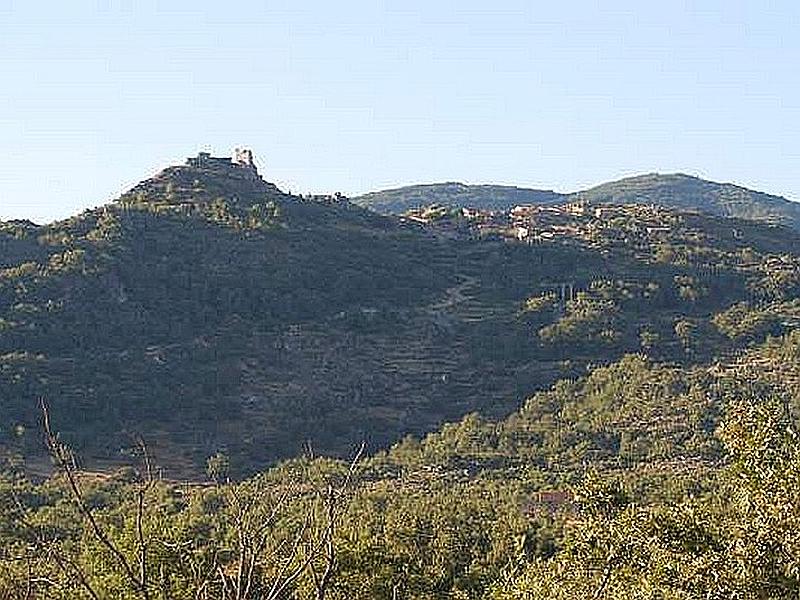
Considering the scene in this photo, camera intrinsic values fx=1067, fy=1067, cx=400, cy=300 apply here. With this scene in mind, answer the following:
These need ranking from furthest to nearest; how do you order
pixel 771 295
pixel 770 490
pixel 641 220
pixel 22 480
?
pixel 641 220 → pixel 771 295 → pixel 22 480 → pixel 770 490

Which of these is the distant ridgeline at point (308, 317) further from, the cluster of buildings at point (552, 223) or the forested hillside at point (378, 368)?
the cluster of buildings at point (552, 223)

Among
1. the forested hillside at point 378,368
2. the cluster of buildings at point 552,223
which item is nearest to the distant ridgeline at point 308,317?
the forested hillside at point 378,368

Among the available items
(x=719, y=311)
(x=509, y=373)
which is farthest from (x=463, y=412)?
(x=719, y=311)

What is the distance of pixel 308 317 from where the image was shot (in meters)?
62.5

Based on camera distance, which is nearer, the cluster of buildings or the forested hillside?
the forested hillside

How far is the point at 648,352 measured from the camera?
58000 millimetres

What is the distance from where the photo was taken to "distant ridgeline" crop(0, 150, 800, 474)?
50000 millimetres

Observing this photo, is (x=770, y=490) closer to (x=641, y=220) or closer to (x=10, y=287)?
(x=10, y=287)

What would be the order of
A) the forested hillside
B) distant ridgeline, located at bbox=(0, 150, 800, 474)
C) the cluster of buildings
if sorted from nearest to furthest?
the forested hillside → distant ridgeline, located at bbox=(0, 150, 800, 474) → the cluster of buildings

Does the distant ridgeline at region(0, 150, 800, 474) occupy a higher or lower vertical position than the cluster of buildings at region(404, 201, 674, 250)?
lower

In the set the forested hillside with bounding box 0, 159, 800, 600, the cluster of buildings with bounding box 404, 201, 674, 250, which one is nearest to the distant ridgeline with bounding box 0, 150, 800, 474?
the forested hillside with bounding box 0, 159, 800, 600

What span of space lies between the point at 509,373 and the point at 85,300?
23396mm

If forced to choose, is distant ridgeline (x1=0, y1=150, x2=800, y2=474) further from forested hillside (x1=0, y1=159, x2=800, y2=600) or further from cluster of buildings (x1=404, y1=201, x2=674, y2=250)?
cluster of buildings (x1=404, y1=201, x2=674, y2=250)

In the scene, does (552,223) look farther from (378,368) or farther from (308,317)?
(378,368)
